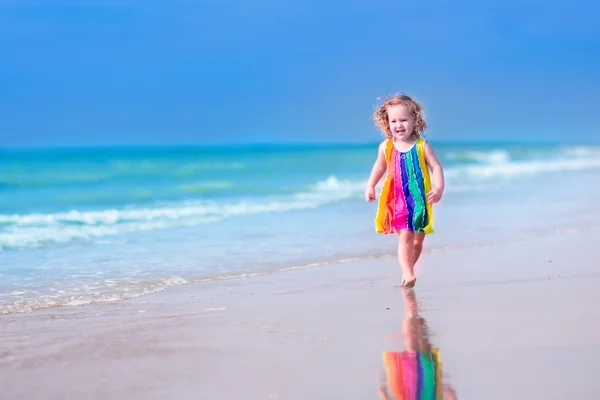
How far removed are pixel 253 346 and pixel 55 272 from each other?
12.3 ft

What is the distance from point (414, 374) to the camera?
3.61 metres

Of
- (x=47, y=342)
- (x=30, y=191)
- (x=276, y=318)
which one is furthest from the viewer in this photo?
(x=30, y=191)

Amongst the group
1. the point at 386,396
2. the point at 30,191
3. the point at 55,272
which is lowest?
the point at 386,396

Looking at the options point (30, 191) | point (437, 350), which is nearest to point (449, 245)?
point (437, 350)

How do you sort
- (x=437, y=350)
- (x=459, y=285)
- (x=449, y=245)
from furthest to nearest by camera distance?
(x=449, y=245)
(x=459, y=285)
(x=437, y=350)

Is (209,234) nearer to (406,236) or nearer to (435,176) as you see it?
(406,236)

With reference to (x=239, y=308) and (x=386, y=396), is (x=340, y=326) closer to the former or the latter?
(x=239, y=308)

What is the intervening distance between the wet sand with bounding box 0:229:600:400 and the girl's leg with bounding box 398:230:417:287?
9cm

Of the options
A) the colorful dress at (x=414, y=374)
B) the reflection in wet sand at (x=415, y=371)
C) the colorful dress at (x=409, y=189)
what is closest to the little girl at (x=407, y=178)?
the colorful dress at (x=409, y=189)

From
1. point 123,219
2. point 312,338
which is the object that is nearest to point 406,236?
point 312,338

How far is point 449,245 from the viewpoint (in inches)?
339

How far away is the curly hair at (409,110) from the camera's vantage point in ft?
19.7

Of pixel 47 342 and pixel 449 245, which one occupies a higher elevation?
pixel 449 245

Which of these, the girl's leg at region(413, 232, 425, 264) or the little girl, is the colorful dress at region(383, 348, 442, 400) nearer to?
the little girl
